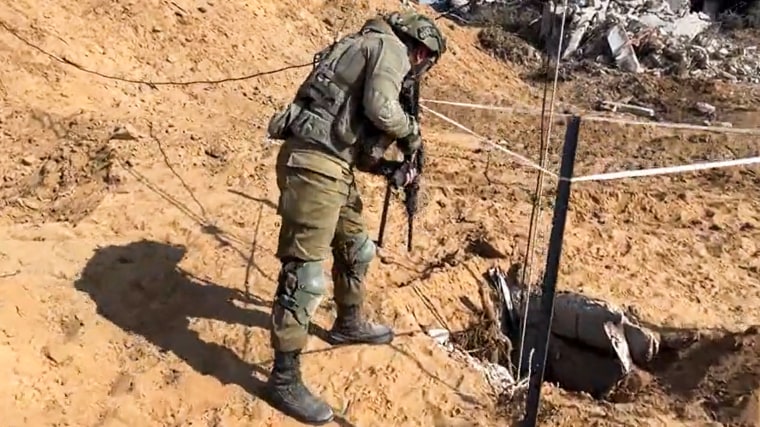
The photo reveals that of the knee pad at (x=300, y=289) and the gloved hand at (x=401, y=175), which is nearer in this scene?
the knee pad at (x=300, y=289)

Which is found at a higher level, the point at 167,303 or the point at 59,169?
the point at 59,169

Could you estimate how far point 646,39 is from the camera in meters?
12.4

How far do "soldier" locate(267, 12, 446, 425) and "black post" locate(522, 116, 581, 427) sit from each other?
78cm

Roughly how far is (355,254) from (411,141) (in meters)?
0.65

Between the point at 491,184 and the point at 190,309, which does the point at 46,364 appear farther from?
the point at 491,184

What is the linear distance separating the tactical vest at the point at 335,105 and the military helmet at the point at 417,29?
0.15 m

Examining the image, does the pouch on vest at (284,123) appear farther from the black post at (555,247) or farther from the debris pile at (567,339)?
the debris pile at (567,339)

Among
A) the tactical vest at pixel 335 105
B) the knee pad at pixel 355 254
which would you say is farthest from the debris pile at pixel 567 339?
the tactical vest at pixel 335 105

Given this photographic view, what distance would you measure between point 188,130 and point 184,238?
210 centimetres

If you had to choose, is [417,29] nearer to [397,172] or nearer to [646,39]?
[397,172]

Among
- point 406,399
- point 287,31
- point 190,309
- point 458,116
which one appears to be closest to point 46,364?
point 190,309

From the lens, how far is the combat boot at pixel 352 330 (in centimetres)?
441

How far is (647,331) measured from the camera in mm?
5180

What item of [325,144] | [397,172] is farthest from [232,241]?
[325,144]
